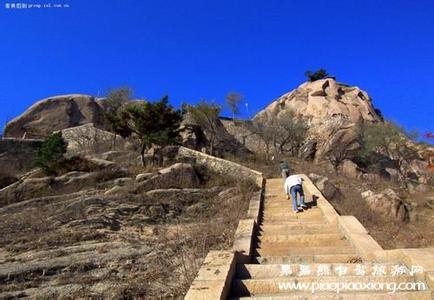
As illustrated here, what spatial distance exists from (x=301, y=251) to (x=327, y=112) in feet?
128

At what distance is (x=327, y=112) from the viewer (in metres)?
43.8

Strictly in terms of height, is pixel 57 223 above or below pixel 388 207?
below

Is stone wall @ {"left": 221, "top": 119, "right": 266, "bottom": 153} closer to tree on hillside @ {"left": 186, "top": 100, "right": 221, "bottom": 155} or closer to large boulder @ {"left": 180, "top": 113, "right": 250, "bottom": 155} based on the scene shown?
large boulder @ {"left": 180, "top": 113, "right": 250, "bottom": 155}

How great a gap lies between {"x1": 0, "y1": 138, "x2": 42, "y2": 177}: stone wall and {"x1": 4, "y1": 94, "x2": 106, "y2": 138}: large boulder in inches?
210

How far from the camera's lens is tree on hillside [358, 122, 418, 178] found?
101 ft

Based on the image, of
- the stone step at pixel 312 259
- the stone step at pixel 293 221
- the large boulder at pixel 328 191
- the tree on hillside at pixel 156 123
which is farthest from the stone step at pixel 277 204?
the tree on hillside at pixel 156 123

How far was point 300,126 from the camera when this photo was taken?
33.9 meters

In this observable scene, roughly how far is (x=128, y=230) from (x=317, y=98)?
39901mm

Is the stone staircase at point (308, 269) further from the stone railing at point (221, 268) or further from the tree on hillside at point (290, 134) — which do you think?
the tree on hillside at point (290, 134)

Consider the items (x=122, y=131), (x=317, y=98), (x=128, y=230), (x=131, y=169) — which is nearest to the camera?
(x=128, y=230)

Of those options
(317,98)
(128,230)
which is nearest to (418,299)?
(128,230)

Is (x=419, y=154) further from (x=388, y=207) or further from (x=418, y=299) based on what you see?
(x=418, y=299)

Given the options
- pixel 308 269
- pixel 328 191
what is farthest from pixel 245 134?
pixel 308 269

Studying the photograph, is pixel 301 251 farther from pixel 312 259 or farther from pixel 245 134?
pixel 245 134
